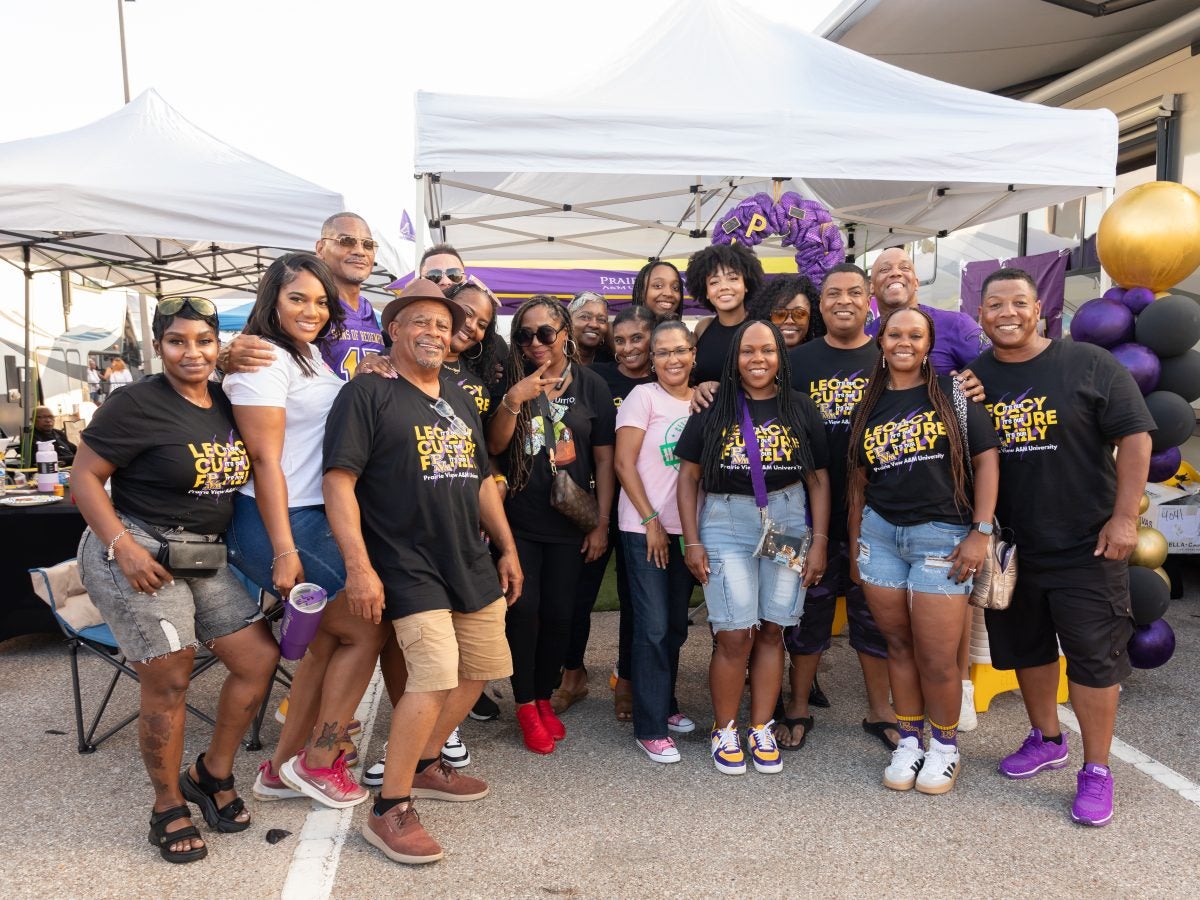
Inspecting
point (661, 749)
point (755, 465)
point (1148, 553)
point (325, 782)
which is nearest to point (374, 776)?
point (325, 782)

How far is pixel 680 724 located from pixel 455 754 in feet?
3.21

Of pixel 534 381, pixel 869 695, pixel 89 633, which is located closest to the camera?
pixel 534 381

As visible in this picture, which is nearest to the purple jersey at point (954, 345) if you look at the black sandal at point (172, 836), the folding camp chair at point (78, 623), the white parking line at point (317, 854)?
the white parking line at point (317, 854)

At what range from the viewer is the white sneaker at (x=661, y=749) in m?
3.34

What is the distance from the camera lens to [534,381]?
3.18 metres

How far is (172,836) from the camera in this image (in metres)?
2.63

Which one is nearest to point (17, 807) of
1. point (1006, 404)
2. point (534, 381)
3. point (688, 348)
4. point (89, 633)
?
point (89, 633)

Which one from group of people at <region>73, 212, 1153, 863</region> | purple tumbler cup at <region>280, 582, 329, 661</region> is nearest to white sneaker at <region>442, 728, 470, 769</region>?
group of people at <region>73, 212, 1153, 863</region>

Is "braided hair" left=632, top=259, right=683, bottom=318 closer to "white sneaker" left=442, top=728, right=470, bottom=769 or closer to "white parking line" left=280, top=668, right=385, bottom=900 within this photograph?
"white sneaker" left=442, top=728, right=470, bottom=769

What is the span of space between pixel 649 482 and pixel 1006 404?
4.50ft

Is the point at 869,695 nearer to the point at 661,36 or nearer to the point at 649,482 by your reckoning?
the point at 649,482

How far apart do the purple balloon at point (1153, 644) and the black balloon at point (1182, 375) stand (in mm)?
1101

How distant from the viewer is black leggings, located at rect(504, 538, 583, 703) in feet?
11.3

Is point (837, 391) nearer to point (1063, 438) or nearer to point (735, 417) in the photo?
point (735, 417)
